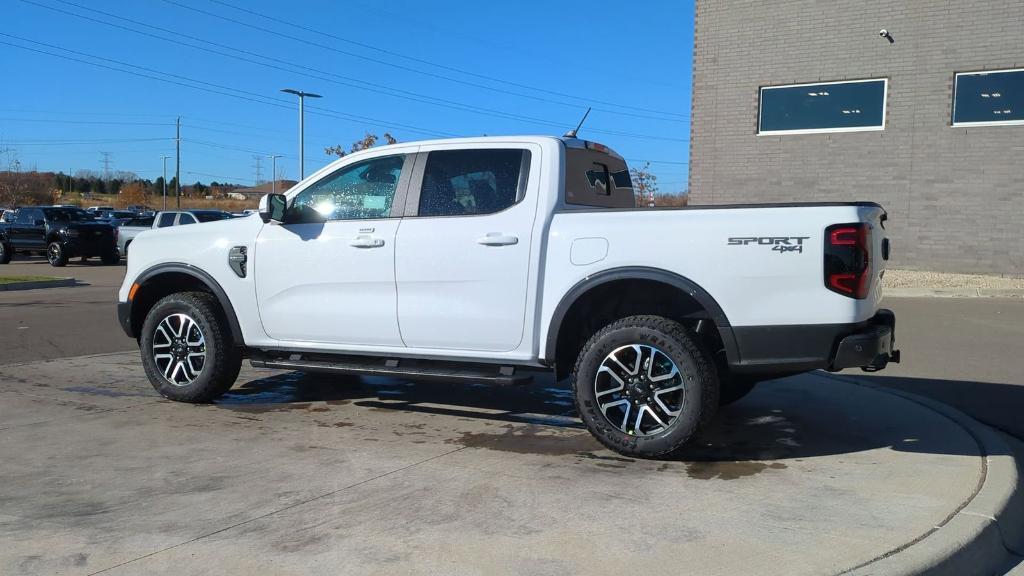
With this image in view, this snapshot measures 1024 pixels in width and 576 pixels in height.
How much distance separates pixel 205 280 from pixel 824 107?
1601cm

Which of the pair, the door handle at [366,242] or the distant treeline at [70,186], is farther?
the distant treeline at [70,186]

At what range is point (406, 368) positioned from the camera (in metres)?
5.77

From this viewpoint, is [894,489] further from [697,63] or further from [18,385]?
[697,63]

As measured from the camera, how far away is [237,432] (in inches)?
227

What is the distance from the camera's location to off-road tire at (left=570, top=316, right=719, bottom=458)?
192 inches

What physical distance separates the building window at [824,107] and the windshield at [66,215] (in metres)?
21.2

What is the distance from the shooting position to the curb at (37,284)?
17375 mm

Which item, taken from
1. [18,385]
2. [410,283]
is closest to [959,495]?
[410,283]

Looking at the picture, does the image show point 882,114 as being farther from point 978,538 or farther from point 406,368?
point 978,538

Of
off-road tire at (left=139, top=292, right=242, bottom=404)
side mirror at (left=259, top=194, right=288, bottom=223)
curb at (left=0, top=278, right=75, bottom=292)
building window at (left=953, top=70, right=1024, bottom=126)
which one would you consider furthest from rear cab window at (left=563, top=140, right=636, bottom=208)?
curb at (left=0, top=278, right=75, bottom=292)

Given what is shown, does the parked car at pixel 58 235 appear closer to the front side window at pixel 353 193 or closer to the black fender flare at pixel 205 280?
the black fender flare at pixel 205 280

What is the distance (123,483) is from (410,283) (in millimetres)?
2142

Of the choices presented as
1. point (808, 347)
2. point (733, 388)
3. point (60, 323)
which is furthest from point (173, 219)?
point (808, 347)

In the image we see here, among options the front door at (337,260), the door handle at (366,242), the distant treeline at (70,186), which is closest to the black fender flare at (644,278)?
the front door at (337,260)
